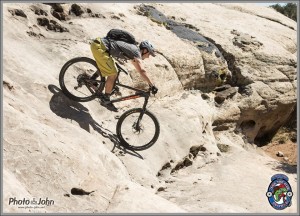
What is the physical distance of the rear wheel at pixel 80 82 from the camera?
11.5 metres

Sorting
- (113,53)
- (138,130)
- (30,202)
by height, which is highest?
(113,53)

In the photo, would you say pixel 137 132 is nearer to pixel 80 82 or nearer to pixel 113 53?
pixel 80 82

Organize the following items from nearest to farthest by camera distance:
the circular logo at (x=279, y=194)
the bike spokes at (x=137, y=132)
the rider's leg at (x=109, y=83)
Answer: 1. the circular logo at (x=279, y=194)
2. the rider's leg at (x=109, y=83)
3. the bike spokes at (x=137, y=132)

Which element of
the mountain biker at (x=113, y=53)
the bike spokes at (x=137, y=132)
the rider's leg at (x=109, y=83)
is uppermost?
the mountain biker at (x=113, y=53)

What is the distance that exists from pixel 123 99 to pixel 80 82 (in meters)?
1.23

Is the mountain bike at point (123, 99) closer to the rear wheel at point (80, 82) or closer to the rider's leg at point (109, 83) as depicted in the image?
the rear wheel at point (80, 82)

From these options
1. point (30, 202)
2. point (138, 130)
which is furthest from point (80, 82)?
point (30, 202)

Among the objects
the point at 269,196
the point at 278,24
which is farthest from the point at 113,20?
the point at 278,24

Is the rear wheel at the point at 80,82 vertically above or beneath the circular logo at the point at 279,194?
above

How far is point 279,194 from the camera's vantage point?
10.7 metres

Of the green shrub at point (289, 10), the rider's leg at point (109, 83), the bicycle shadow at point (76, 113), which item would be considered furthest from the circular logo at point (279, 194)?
the green shrub at point (289, 10)

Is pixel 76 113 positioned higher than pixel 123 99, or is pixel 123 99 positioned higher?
pixel 123 99

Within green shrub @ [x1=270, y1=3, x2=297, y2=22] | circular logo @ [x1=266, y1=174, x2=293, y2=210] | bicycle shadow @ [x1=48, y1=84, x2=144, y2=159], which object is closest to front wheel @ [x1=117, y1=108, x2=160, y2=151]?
bicycle shadow @ [x1=48, y1=84, x2=144, y2=159]

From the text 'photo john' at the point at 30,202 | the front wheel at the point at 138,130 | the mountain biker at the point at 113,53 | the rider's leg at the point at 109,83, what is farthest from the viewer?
the front wheel at the point at 138,130
